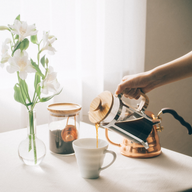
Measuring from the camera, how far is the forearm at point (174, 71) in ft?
2.77

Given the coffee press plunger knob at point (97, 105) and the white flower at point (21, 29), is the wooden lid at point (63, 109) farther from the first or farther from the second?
the white flower at point (21, 29)

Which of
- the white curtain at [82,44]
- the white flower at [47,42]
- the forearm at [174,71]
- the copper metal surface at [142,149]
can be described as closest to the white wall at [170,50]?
the white curtain at [82,44]

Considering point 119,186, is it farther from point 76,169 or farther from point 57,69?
point 57,69

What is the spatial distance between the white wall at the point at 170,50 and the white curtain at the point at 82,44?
292 millimetres

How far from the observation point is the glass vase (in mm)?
729

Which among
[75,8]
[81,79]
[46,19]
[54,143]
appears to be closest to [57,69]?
[81,79]

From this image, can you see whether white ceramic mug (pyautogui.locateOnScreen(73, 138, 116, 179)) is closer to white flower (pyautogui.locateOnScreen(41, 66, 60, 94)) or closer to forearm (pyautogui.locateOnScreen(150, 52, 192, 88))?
white flower (pyautogui.locateOnScreen(41, 66, 60, 94))

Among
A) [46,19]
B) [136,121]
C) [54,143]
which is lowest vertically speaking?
[54,143]

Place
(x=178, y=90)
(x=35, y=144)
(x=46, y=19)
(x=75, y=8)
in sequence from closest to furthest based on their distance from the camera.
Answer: (x=35, y=144) < (x=46, y=19) < (x=75, y=8) < (x=178, y=90)

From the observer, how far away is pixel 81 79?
61.7 inches

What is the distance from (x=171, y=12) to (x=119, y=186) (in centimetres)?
204

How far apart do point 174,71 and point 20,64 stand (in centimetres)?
52

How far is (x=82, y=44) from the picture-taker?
1.58 meters

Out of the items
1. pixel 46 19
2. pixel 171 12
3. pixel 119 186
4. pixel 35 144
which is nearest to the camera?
pixel 119 186
